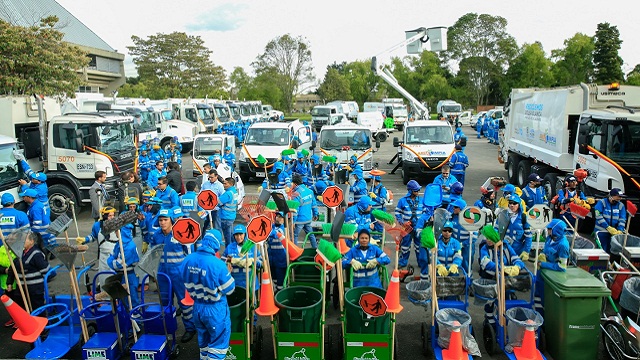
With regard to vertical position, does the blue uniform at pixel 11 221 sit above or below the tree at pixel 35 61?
below

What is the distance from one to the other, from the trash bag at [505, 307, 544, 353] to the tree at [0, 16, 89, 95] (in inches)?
771

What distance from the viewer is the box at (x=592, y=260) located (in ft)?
22.4

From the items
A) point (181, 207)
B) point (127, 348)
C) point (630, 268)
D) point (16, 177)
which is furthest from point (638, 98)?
point (16, 177)

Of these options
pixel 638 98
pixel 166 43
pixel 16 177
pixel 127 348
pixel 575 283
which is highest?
pixel 166 43

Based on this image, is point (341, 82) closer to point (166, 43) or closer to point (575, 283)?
point (166, 43)

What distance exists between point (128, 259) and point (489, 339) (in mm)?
4945

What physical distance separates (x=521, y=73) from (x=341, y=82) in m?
22.1

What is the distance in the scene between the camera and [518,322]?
17.5 ft

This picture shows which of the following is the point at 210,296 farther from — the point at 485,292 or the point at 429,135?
the point at 429,135

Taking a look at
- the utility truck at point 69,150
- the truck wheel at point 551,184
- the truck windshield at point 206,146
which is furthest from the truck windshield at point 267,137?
the truck wheel at point 551,184

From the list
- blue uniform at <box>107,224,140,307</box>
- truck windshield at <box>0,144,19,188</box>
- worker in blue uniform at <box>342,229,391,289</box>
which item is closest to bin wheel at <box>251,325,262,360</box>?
worker in blue uniform at <box>342,229,391,289</box>

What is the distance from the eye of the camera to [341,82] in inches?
2468

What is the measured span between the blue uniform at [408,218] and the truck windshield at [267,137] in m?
9.02

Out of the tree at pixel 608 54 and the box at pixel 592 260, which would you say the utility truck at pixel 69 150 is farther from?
the tree at pixel 608 54
